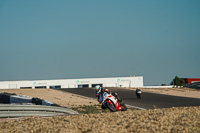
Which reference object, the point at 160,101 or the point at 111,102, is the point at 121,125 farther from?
the point at 160,101

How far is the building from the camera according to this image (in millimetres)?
91875

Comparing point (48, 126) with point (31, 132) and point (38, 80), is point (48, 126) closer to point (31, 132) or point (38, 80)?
point (31, 132)

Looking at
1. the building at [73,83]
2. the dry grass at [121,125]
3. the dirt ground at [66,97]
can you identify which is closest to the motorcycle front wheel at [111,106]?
the dry grass at [121,125]

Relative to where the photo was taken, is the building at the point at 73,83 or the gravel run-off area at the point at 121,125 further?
the building at the point at 73,83

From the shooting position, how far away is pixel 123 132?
9742 mm

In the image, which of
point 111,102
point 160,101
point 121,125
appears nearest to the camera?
point 121,125

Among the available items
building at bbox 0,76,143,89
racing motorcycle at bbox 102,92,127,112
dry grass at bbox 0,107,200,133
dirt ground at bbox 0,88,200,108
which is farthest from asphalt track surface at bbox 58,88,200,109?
building at bbox 0,76,143,89

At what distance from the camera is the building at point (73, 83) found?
9188 centimetres

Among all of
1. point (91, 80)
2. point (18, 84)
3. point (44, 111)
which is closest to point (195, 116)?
point (44, 111)

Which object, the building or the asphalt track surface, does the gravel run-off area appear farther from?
the building

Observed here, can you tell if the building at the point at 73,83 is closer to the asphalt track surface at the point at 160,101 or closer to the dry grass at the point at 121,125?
the asphalt track surface at the point at 160,101

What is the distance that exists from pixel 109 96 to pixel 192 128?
635 cm

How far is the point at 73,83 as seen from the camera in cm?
10062

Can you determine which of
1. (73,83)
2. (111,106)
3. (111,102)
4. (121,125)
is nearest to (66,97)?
(111,102)
